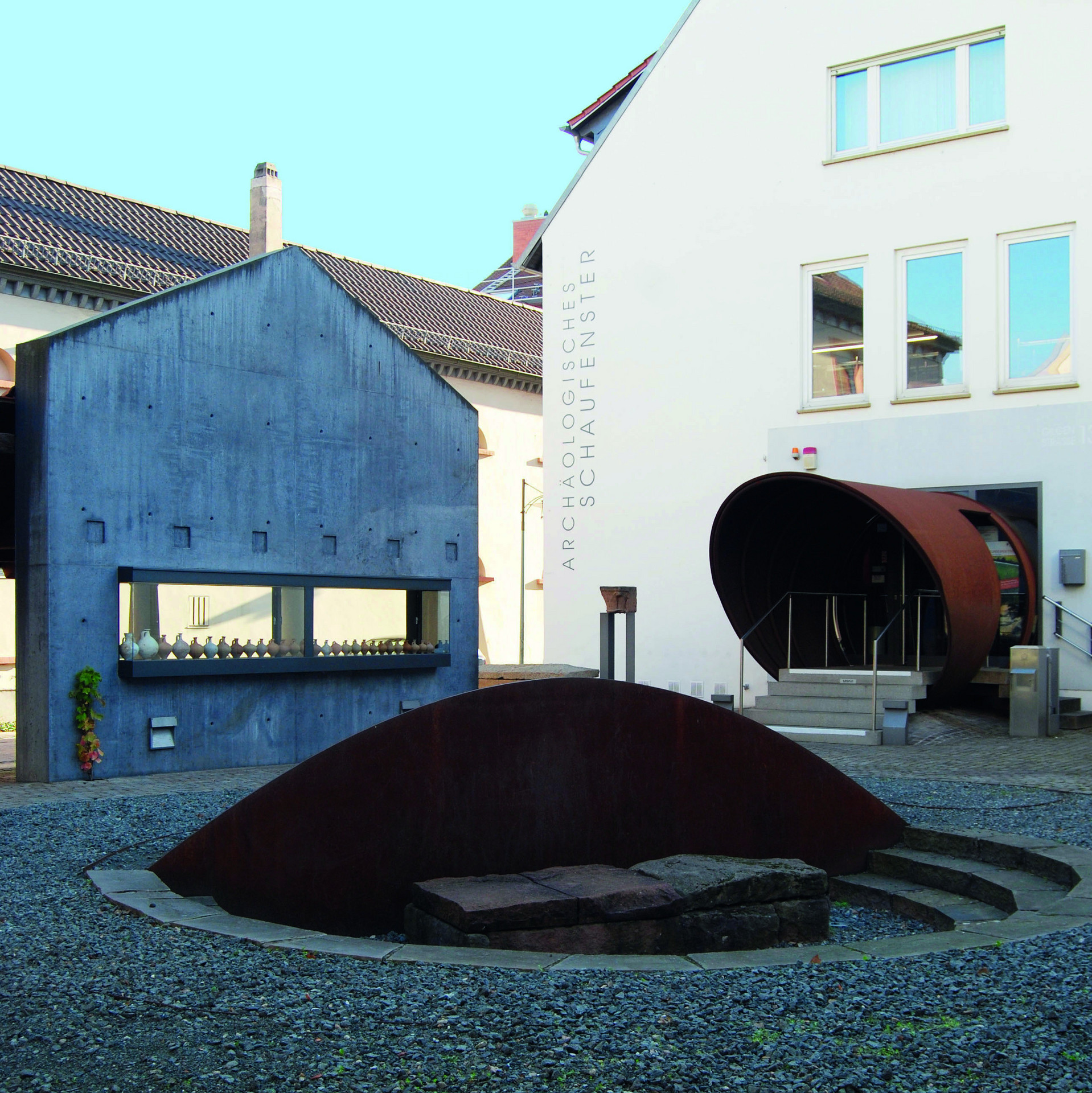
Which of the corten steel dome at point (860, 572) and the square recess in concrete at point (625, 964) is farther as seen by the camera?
the corten steel dome at point (860, 572)

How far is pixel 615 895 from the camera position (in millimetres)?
6027

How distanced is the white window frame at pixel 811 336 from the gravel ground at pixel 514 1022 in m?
14.5

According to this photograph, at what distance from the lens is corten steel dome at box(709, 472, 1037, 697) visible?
15.2 metres

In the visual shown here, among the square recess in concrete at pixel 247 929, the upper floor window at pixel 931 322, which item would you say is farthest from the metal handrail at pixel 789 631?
the square recess in concrete at pixel 247 929

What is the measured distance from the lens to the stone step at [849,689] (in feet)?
51.8

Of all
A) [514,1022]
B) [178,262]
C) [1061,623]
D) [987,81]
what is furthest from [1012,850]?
[178,262]

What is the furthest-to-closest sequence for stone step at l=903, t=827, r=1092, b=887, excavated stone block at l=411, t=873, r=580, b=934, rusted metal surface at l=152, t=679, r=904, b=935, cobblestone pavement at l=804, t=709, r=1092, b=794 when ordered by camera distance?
cobblestone pavement at l=804, t=709, r=1092, b=794 < stone step at l=903, t=827, r=1092, b=887 < rusted metal surface at l=152, t=679, r=904, b=935 < excavated stone block at l=411, t=873, r=580, b=934

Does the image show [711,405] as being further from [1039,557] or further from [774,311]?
[1039,557]

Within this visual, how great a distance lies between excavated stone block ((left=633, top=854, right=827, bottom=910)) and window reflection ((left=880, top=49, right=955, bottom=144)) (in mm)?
14837

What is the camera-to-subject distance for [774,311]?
20.0 m

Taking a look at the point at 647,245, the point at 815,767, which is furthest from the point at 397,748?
the point at 647,245

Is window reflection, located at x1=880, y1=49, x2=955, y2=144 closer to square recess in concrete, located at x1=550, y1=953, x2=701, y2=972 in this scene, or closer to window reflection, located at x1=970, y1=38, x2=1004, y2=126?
window reflection, located at x1=970, y1=38, x2=1004, y2=126

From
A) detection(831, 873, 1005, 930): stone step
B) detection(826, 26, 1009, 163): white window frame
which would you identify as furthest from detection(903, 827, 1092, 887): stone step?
detection(826, 26, 1009, 163): white window frame

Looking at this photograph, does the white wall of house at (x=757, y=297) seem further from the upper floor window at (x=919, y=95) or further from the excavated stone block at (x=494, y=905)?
the excavated stone block at (x=494, y=905)
